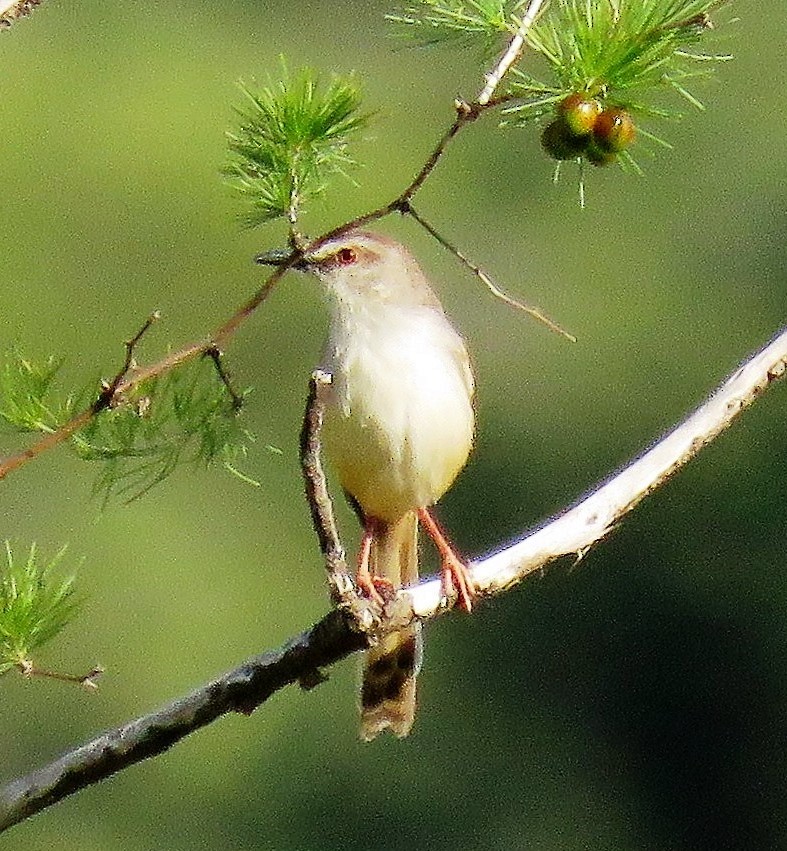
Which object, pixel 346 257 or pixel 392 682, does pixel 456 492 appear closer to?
pixel 392 682

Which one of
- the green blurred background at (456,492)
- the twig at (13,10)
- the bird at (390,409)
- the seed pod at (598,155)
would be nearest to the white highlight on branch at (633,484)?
the bird at (390,409)

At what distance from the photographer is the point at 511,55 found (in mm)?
2199

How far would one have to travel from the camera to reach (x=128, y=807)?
11953 millimetres

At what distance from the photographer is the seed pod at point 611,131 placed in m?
2.20

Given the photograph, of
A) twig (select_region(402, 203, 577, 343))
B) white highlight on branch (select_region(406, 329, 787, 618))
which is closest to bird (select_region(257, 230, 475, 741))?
white highlight on branch (select_region(406, 329, 787, 618))

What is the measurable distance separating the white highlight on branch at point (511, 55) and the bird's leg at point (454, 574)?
0.83 metres

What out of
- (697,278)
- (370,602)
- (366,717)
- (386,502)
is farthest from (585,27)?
(697,278)

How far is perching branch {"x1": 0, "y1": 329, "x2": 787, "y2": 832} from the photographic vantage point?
7.81 ft

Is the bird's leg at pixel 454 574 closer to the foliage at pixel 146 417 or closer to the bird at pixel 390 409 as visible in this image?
the bird at pixel 390 409

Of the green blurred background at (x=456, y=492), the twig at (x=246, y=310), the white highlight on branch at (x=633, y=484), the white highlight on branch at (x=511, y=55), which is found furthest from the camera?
the green blurred background at (x=456, y=492)

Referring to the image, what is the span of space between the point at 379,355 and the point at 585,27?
105 cm

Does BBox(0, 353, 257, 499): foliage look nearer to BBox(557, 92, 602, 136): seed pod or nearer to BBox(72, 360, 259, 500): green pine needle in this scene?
BBox(72, 360, 259, 500): green pine needle

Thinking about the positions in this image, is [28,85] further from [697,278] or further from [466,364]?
[466,364]

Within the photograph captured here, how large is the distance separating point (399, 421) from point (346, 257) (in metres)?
0.38
